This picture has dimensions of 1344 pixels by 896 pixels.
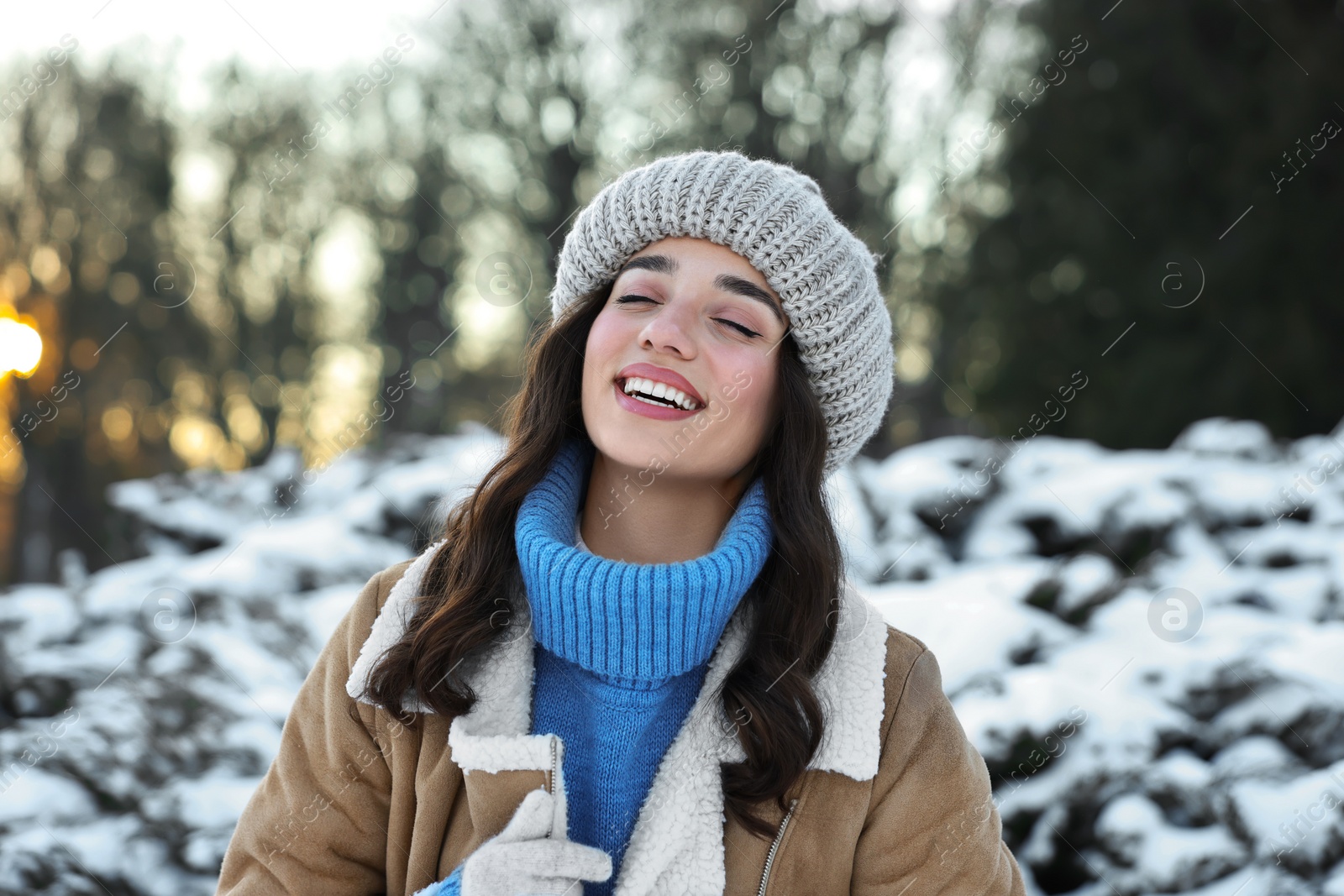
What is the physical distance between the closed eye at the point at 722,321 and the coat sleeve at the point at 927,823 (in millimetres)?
752

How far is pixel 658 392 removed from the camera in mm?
1967

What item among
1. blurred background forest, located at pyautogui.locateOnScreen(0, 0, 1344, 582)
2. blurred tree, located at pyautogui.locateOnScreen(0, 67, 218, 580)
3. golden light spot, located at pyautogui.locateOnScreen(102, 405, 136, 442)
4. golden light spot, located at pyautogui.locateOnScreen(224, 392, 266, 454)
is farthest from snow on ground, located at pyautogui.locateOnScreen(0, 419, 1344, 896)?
golden light spot, located at pyautogui.locateOnScreen(102, 405, 136, 442)

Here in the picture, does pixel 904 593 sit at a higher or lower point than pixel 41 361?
lower

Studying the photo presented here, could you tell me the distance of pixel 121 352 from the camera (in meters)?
15.4

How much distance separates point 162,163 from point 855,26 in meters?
9.64

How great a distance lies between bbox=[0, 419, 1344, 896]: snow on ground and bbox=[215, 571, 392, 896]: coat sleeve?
1.03 m

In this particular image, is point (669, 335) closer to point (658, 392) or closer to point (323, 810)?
point (658, 392)

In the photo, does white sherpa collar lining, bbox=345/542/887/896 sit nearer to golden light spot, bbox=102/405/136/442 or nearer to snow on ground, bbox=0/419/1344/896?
snow on ground, bbox=0/419/1344/896

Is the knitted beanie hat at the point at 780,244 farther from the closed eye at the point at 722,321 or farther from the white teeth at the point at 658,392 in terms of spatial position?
the white teeth at the point at 658,392

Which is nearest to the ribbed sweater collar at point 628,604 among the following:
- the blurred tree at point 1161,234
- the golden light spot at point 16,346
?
the golden light spot at point 16,346

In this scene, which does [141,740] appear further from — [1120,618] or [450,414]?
[450,414]

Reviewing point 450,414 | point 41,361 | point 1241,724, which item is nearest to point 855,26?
point 450,414

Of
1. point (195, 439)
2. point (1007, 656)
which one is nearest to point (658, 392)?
point (1007, 656)

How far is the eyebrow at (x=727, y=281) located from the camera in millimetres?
2078
